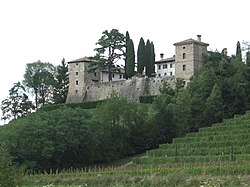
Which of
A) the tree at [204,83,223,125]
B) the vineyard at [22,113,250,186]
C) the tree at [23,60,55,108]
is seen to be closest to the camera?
the vineyard at [22,113,250,186]

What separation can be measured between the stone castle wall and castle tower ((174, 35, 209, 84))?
1.98 metres

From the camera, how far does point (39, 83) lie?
10169 centimetres

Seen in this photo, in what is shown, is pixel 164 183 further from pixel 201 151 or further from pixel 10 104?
pixel 10 104

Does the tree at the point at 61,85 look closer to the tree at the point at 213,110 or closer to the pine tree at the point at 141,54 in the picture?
the pine tree at the point at 141,54

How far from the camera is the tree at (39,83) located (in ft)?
331

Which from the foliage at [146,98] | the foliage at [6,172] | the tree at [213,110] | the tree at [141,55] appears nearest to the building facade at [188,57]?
the foliage at [146,98]

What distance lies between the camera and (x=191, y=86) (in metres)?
68.8

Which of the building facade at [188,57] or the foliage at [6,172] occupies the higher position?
the building facade at [188,57]

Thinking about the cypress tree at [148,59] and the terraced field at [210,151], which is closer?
the terraced field at [210,151]

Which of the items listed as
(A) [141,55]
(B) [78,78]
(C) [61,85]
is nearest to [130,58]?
(A) [141,55]

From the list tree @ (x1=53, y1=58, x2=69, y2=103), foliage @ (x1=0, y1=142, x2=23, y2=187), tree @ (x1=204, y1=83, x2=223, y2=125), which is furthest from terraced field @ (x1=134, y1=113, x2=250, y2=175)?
tree @ (x1=53, y1=58, x2=69, y2=103)

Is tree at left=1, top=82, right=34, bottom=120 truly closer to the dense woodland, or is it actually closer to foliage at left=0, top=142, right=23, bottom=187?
the dense woodland

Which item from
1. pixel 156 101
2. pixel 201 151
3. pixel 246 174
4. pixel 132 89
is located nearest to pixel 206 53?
pixel 132 89

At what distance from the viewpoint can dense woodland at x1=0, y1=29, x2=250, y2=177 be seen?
169 feet
